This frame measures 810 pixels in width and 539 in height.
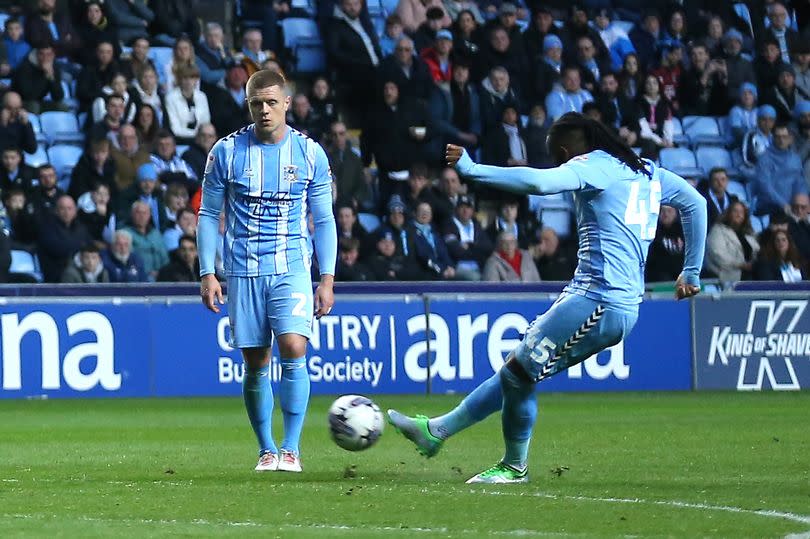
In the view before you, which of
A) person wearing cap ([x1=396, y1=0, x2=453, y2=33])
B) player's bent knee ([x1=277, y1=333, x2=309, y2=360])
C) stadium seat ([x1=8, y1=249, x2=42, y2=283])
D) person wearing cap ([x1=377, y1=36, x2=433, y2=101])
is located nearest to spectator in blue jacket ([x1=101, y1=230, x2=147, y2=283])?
stadium seat ([x1=8, y1=249, x2=42, y2=283])

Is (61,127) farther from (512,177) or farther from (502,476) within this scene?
(512,177)

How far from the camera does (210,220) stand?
31.2 feet

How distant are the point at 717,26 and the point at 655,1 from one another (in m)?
1.23

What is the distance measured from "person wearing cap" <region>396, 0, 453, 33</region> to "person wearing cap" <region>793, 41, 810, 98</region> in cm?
535

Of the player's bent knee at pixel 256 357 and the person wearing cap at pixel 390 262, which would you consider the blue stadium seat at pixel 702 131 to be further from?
the player's bent knee at pixel 256 357

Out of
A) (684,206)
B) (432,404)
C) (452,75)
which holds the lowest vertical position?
(432,404)

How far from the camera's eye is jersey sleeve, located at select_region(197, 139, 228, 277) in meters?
9.41

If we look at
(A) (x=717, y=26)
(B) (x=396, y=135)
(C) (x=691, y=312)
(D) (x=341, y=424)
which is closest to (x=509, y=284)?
(C) (x=691, y=312)

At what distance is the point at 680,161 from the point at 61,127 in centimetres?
815

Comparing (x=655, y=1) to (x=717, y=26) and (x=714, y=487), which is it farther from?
(x=714, y=487)

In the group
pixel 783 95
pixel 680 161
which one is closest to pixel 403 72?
pixel 680 161

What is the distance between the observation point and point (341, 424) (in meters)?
9.19

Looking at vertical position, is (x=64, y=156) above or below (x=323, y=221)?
above

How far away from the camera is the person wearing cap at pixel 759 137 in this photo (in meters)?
23.3
